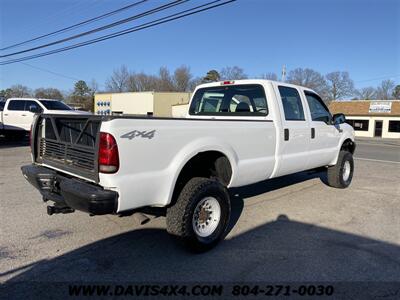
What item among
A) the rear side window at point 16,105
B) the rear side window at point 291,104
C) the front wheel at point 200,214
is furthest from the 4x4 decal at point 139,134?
the rear side window at point 16,105

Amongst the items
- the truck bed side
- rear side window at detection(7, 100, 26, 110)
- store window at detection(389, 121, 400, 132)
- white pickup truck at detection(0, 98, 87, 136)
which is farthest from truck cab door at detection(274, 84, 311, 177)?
store window at detection(389, 121, 400, 132)

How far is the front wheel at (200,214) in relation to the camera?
12.5ft

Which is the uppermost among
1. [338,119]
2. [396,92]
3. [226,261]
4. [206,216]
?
[396,92]

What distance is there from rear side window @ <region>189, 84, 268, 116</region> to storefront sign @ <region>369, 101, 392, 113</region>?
143 ft

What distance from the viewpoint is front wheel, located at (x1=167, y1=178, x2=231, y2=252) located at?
149 inches

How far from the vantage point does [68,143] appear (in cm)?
391

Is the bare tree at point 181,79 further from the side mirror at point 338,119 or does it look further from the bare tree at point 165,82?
the side mirror at point 338,119

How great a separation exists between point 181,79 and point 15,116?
229 ft

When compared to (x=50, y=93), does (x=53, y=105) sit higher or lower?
lower

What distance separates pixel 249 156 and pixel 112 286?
2.31 meters

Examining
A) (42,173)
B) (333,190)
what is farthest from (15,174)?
(333,190)

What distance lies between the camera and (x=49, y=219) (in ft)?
16.7

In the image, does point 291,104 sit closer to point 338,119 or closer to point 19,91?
point 338,119

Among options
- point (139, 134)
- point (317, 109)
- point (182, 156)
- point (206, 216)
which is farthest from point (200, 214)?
point (317, 109)
